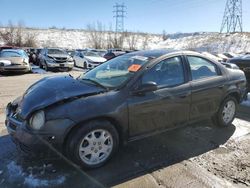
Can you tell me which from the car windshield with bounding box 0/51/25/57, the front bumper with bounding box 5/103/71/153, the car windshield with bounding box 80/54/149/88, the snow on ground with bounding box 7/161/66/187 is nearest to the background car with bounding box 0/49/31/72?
the car windshield with bounding box 0/51/25/57

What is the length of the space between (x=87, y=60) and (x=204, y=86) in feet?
46.5

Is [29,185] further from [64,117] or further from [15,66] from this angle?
[15,66]

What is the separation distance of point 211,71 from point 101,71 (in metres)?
1.99

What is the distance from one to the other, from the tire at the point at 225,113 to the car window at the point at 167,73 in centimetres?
130

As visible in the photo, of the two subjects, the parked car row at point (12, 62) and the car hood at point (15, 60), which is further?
the car hood at point (15, 60)

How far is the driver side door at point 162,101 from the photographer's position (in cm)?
375

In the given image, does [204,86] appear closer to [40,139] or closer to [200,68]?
[200,68]

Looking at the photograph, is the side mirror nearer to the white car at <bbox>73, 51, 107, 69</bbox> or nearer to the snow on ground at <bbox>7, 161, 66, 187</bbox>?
the snow on ground at <bbox>7, 161, 66, 187</bbox>

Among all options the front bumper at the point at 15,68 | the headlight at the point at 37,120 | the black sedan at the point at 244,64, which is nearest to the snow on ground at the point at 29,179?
the headlight at the point at 37,120

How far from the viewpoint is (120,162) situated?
3777 millimetres

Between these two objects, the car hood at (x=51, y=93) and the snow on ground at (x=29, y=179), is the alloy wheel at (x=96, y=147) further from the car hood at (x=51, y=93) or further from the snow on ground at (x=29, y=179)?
the car hood at (x=51, y=93)

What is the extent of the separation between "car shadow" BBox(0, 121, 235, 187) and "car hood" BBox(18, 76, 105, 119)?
680 mm

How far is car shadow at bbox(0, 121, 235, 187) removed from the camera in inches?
131

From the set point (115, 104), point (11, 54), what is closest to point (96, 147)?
point (115, 104)
